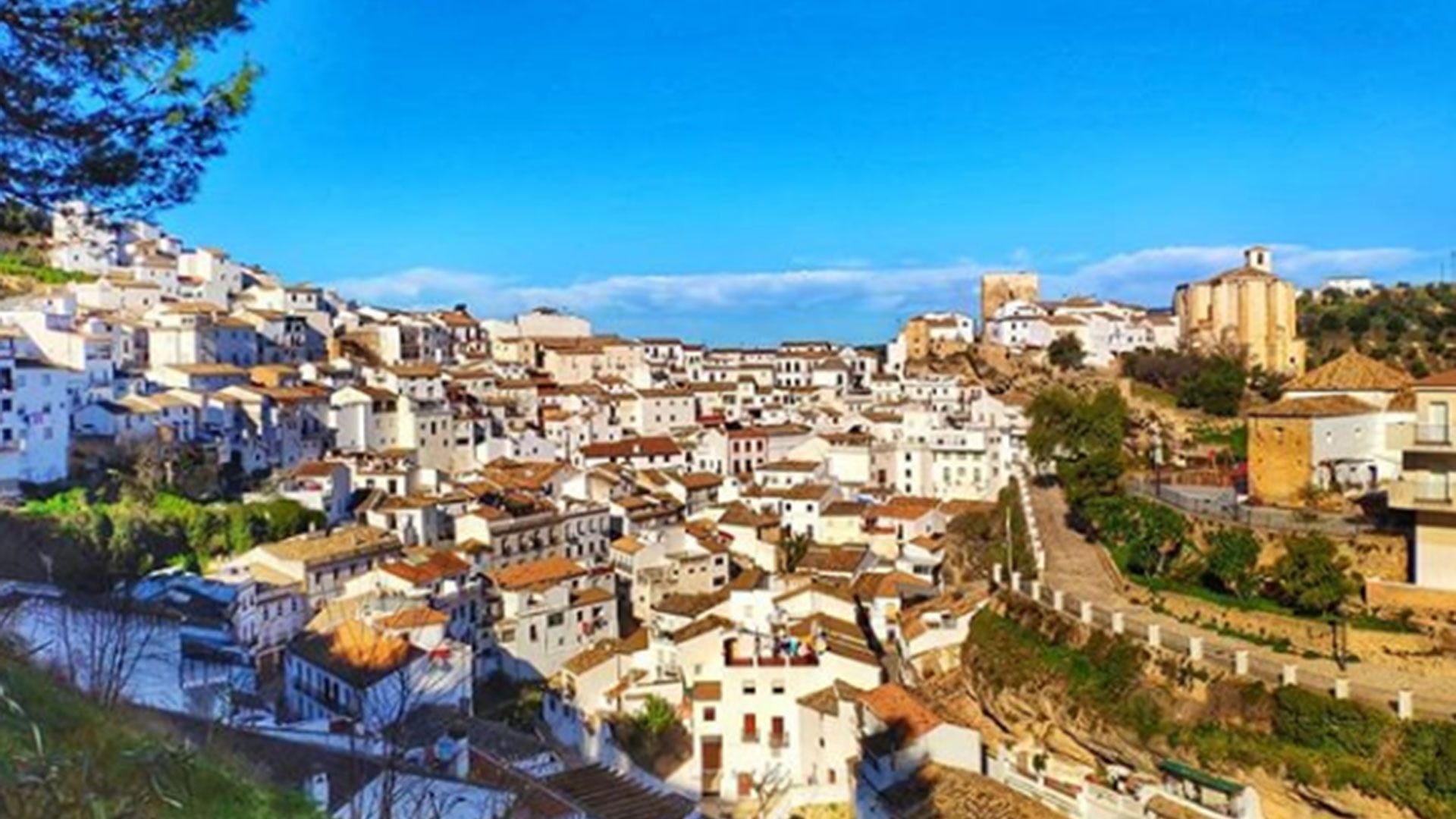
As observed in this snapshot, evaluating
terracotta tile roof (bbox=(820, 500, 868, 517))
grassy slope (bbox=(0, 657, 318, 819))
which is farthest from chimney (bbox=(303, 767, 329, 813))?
terracotta tile roof (bbox=(820, 500, 868, 517))

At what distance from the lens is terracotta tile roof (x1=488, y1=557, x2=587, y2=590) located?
1042 inches

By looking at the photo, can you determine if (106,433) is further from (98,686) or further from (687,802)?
(98,686)

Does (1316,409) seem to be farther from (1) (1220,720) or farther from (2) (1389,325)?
(2) (1389,325)

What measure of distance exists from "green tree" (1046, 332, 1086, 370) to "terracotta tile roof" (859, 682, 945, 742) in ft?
139

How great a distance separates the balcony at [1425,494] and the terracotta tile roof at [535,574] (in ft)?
56.3

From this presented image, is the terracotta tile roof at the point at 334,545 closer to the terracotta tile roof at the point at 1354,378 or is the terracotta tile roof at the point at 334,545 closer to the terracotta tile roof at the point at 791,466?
the terracotta tile roof at the point at 791,466

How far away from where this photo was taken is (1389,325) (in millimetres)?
51469

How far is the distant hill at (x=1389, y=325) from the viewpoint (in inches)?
1772

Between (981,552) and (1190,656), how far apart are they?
13.4m

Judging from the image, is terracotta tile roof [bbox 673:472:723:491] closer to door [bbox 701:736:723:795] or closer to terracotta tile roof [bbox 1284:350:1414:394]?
door [bbox 701:736:723:795]

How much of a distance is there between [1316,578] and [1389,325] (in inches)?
1662

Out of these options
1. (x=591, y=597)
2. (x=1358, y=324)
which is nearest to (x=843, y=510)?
(x=591, y=597)

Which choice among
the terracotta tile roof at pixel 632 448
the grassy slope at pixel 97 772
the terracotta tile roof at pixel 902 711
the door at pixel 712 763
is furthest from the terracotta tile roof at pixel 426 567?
the grassy slope at pixel 97 772

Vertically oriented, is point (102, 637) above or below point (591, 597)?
above
